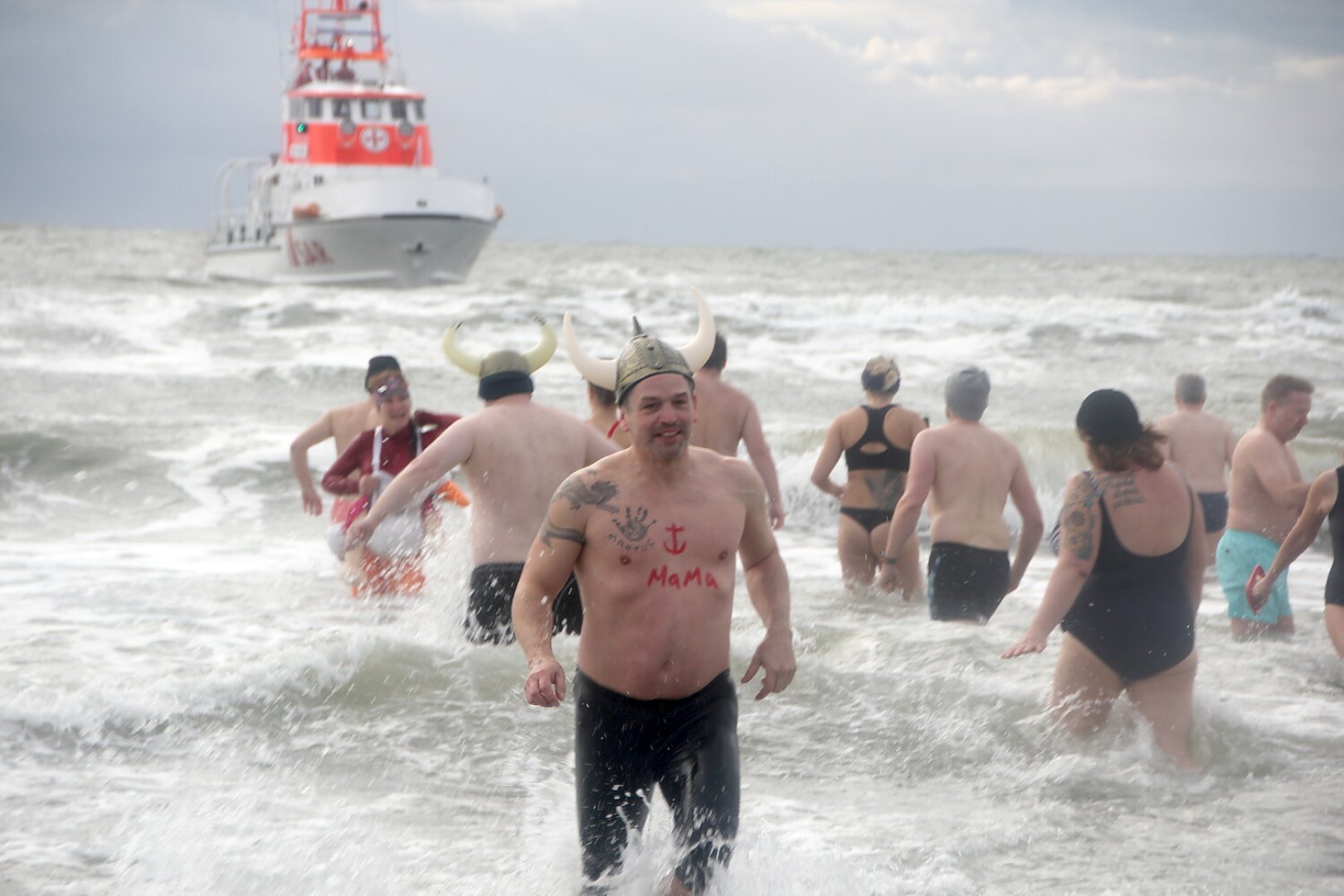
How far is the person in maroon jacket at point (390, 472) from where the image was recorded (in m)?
6.77

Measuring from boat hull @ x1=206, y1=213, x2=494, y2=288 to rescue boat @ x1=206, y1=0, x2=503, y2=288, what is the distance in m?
0.03

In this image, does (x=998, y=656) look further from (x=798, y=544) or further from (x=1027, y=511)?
(x=798, y=544)

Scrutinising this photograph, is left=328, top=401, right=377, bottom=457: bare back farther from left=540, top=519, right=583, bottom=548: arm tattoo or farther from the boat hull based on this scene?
the boat hull

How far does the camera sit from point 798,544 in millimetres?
11234

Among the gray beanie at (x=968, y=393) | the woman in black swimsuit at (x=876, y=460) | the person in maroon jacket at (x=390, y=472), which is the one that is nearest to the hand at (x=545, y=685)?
the gray beanie at (x=968, y=393)

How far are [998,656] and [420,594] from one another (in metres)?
2.84

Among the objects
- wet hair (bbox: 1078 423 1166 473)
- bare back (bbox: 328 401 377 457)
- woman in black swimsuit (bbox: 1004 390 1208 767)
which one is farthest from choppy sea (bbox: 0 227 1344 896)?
bare back (bbox: 328 401 377 457)

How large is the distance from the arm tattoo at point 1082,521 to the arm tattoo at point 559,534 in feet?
5.93

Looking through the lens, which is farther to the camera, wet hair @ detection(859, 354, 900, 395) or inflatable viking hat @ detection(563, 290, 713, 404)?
wet hair @ detection(859, 354, 900, 395)

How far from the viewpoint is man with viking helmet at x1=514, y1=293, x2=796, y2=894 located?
3.23 metres

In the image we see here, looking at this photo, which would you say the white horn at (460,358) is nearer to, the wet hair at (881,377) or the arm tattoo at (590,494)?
the wet hair at (881,377)

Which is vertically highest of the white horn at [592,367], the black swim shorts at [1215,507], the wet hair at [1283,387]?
the white horn at [592,367]

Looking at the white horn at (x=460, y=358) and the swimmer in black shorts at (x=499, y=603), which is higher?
the white horn at (x=460, y=358)

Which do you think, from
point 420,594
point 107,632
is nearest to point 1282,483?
point 420,594
